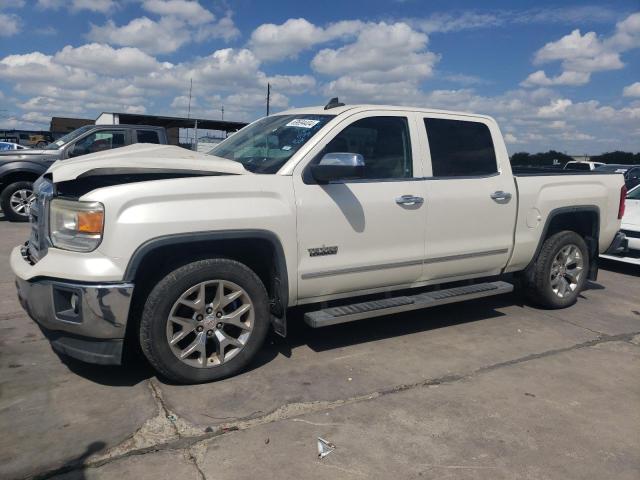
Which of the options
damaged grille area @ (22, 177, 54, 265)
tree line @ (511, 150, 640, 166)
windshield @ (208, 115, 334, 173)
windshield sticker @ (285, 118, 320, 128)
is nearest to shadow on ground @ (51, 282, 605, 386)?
damaged grille area @ (22, 177, 54, 265)

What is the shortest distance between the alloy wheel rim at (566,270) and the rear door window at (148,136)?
7.97 meters

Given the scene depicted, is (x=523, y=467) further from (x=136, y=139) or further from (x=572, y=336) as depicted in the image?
(x=136, y=139)

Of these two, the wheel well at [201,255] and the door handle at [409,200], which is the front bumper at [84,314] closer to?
the wheel well at [201,255]

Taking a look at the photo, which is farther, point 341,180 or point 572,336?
point 572,336

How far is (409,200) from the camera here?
4.38m

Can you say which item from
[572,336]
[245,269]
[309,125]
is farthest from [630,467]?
[309,125]

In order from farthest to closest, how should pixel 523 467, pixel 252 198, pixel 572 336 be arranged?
pixel 572 336 < pixel 252 198 < pixel 523 467

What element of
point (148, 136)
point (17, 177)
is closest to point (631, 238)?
point (148, 136)

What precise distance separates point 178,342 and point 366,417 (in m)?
1.31

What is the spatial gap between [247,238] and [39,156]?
8.80m

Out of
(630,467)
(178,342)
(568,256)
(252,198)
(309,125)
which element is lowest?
(630,467)

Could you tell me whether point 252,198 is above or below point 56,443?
above

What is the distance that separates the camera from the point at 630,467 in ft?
9.62

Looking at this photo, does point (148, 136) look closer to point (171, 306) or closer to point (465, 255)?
point (465, 255)
